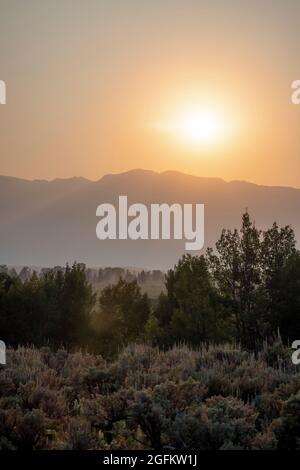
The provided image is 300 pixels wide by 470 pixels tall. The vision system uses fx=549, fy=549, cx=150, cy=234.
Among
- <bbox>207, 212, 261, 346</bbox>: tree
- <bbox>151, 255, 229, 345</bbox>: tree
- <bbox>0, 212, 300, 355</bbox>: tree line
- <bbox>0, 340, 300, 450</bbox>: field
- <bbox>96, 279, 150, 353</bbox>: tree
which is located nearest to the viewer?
<bbox>0, 340, 300, 450</bbox>: field

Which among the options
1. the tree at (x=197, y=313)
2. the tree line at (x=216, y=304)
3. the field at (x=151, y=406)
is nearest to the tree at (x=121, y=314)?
the tree line at (x=216, y=304)

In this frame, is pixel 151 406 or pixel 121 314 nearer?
pixel 151 406

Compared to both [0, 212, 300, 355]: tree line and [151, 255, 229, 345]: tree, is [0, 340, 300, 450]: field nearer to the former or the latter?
[0, 212, 300, 355]: tree line

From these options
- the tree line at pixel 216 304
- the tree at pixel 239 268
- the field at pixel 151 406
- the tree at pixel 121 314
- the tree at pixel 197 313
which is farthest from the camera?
the tree at pixel 121 314

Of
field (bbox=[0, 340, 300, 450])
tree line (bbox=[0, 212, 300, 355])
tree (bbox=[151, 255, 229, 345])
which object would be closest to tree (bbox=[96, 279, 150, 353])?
tree line (bbox=[0, 212, 300, 355])

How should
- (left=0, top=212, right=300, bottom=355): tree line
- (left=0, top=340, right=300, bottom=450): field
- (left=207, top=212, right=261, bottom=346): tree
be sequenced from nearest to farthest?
1. (left=0, top=340, right=300, bottom=450): field
2. (left=0, top=212, right=300, bottom=355): tree line
3. (left=207, top=212, right=261, bottom=346): tree

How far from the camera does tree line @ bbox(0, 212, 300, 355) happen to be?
17062 mm

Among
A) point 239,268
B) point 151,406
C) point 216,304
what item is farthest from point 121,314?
point 151,406

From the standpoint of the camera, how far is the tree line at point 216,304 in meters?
17.1

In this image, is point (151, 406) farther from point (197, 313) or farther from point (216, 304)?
point (216, 304)

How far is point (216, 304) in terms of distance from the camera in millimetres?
Result: 17906

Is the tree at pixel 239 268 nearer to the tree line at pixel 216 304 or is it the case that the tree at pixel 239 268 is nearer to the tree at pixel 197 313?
the tree line at pixel 216 304

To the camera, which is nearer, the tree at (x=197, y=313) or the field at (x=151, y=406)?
the field at (x=151, y=406)

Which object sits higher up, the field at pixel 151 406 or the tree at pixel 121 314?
the tree at pixel 121 314
